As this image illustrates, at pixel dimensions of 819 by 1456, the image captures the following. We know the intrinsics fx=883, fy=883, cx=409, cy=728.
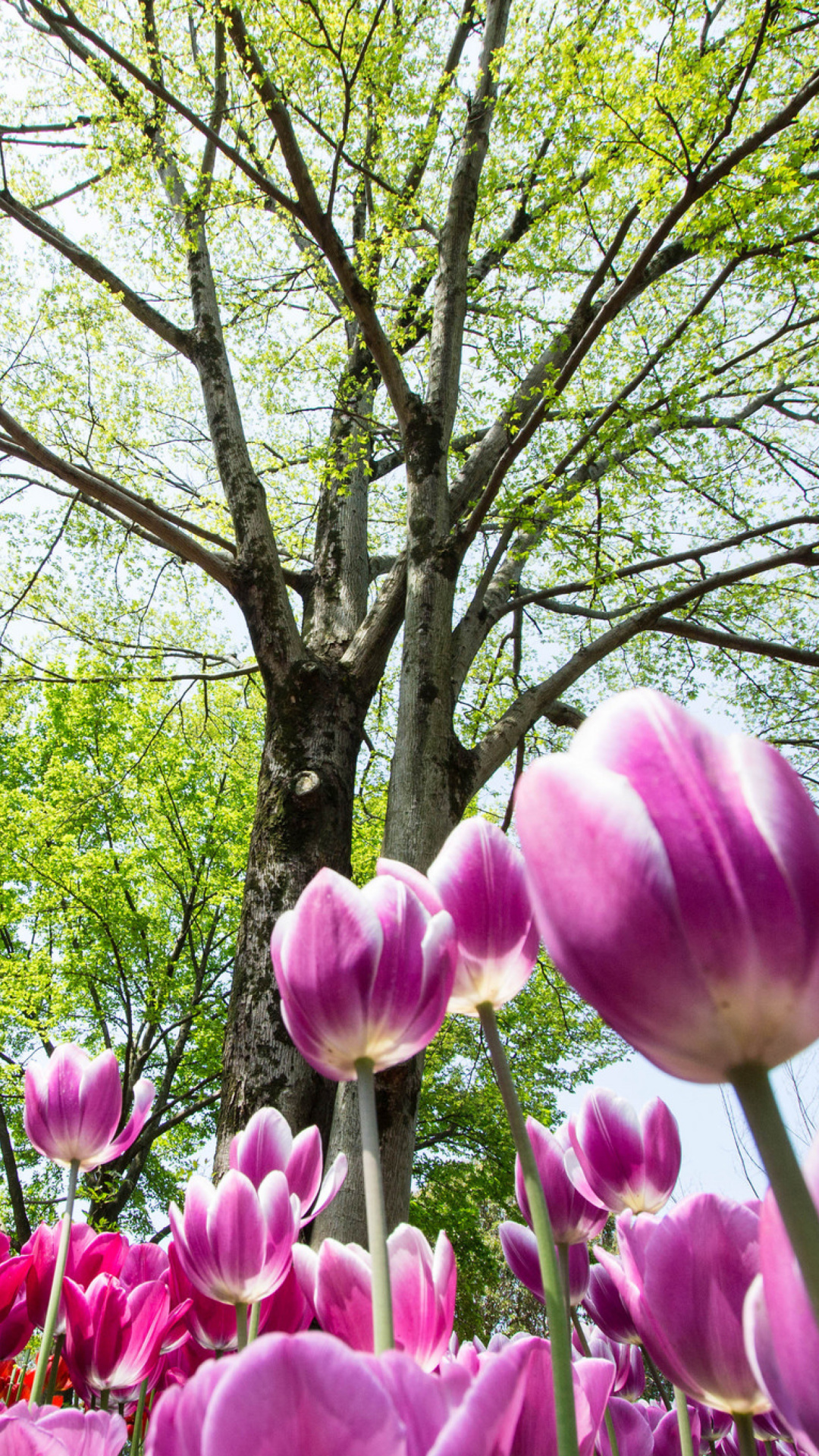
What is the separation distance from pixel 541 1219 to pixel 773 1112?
213mm

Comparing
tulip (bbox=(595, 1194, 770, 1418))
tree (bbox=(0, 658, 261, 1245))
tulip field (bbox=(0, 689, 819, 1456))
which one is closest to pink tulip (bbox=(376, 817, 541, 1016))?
tulip field (bbox=(0, 689, 819, 1456))

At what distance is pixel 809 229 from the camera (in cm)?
421

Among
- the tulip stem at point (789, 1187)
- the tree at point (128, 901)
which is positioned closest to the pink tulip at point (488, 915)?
the tulip stem at point (789, 1187)

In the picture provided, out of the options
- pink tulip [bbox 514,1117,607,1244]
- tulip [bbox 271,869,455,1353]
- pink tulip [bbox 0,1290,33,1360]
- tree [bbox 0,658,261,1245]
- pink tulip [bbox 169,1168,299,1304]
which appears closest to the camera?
tulip [bbox 271,869,455,1353]

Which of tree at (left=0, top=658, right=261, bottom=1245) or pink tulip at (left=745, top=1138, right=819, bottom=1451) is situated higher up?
tree at (left=0, top=658, right=261, bottom=1245)

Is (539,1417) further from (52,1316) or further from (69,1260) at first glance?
(69,1260)

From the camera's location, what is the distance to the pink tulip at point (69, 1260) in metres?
0.84

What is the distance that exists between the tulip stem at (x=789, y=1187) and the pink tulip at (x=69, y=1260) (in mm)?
811

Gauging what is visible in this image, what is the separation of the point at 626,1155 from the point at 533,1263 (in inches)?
4.6

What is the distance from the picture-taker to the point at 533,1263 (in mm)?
699

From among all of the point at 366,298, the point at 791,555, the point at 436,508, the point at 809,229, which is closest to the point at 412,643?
the point at 436,508

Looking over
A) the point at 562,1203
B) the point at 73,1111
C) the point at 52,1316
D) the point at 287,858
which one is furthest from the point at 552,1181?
the point at 287,858

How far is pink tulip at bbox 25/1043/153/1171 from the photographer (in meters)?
0.89

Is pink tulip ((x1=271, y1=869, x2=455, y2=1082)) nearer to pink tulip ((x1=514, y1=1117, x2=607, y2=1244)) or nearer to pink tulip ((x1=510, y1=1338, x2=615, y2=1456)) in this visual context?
pink tulip ((x1=510, y1=1338, x2=615, y2=1456))
